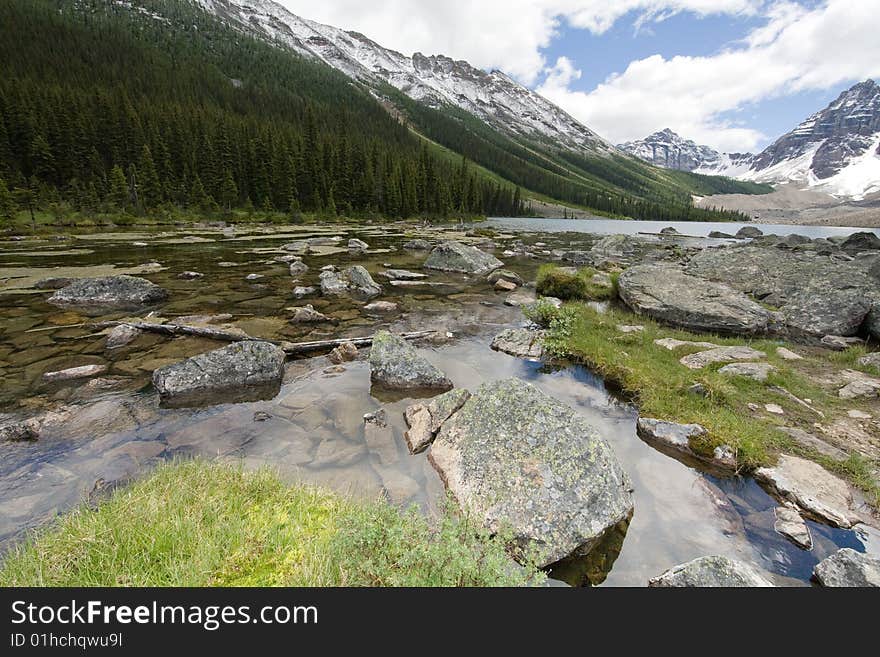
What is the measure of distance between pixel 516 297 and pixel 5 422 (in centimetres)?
1777

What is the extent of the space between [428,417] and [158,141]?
322 feet

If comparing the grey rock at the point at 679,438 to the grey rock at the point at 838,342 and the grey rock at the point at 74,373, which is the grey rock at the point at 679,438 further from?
the grey rock at the point at 74,373

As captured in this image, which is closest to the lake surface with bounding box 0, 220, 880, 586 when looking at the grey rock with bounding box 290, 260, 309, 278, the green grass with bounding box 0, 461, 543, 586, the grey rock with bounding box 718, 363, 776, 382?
the green grass with bounding box 0, 461, 543, 586

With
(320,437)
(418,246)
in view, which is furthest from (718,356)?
(418,246)

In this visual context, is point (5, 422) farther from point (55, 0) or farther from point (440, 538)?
point (55, 0)

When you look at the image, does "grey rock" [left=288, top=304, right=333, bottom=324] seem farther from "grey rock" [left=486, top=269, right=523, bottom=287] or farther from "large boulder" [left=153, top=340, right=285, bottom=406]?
"grey rock" [left=486, top=269, right=523, bottom=287]

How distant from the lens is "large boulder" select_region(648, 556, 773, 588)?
3749mm

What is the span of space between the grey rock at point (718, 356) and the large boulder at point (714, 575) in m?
7.27

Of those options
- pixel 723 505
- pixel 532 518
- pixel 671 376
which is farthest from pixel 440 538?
→ pixel 671 376

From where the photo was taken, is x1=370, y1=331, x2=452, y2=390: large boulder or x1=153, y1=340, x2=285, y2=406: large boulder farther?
x1=370, y1=331, x2=452, y2=390: large boulder

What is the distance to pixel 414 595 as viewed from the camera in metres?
3.22

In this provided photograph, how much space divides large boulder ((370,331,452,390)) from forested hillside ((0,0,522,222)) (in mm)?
77312

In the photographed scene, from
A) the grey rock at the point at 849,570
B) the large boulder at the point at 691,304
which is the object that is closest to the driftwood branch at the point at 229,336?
the grey rock at the point at 849,570

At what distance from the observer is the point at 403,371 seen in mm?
9320
